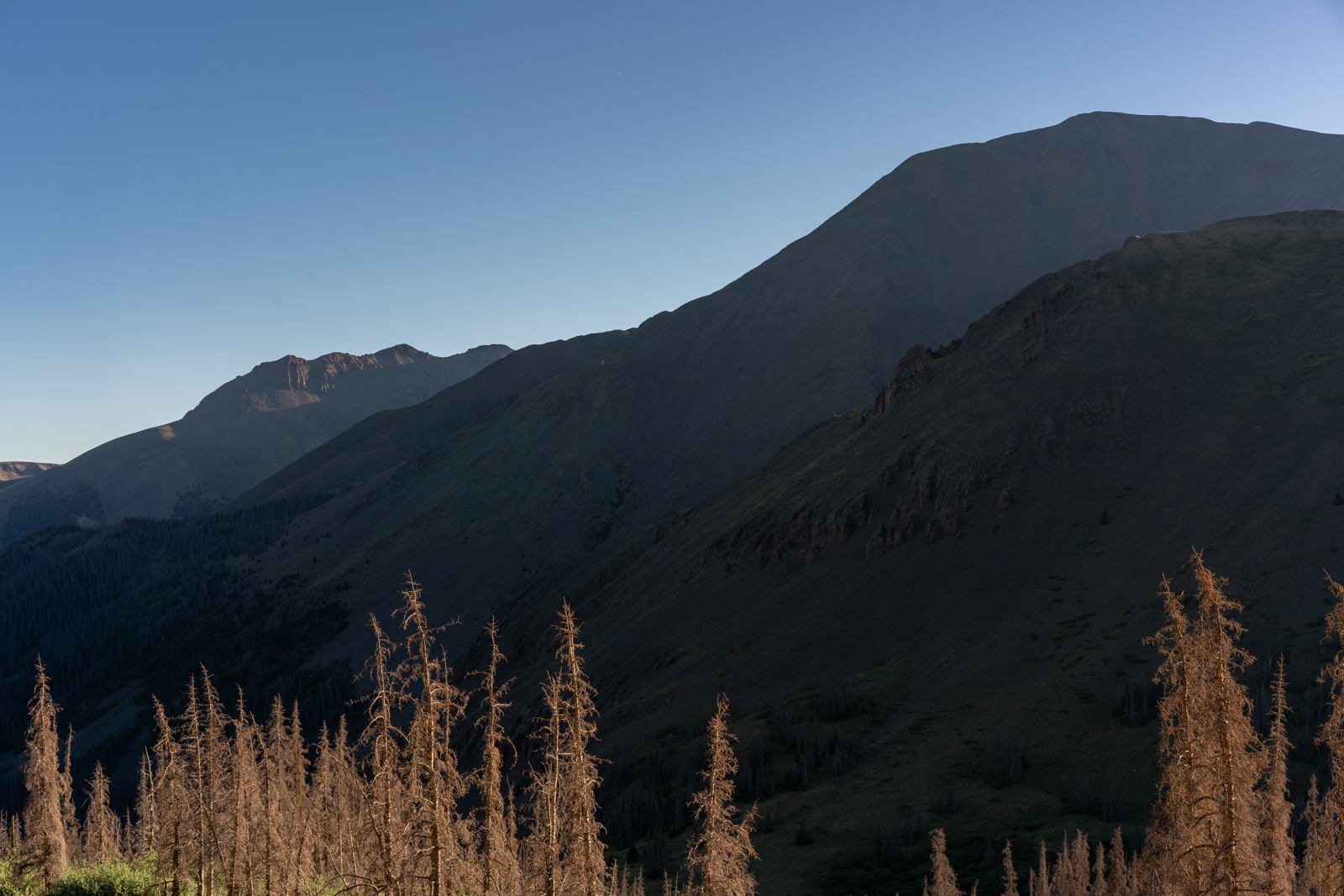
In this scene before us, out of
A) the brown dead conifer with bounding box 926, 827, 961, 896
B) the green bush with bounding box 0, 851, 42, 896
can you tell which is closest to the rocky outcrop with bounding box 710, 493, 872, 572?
the brown dead conifer with bounding box 926, 827, 961, 896

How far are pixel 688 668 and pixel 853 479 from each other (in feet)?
100

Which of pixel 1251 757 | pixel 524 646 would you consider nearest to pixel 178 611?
pixel 524 646

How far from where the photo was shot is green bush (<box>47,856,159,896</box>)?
31.4 metres

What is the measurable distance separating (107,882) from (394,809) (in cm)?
2383

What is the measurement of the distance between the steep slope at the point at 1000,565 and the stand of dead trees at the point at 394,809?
22499 millimetres

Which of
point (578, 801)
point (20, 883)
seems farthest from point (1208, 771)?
point (20, 883)

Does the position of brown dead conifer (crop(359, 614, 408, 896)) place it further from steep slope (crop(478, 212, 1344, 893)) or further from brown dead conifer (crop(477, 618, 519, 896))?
steep slope (crop(478, 212, 1344, 893))

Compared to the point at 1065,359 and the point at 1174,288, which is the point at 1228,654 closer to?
the point at 1065,359

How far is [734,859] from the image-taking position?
58.9 ft

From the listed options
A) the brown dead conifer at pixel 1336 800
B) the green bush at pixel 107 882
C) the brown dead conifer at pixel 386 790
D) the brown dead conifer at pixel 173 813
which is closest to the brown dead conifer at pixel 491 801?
the brown dead conifer at pixel 386 790

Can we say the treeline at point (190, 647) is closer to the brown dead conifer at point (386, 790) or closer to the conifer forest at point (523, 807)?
the conifer forest at point (523, 807)

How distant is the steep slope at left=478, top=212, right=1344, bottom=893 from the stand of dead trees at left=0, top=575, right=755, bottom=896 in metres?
22.5

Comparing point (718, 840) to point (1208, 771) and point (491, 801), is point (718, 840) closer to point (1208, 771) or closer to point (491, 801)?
point (491, 801)

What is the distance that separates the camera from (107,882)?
3259 centimetres
